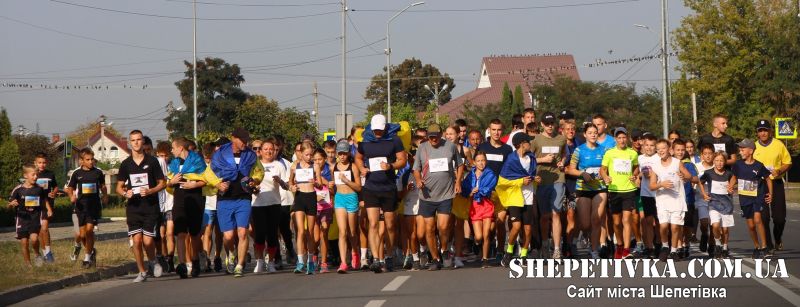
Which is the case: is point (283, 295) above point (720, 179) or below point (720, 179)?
below

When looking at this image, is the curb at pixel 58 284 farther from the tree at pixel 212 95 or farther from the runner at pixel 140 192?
the tree at pixel 212 95

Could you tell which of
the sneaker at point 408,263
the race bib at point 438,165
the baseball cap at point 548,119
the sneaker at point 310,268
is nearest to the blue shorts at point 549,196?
the baseball cap at point 548,119

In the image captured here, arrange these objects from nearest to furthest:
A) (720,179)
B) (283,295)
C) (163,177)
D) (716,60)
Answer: (283,295) → (163,177) → (720,179) → (716,60)

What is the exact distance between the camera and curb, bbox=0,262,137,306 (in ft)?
46.2

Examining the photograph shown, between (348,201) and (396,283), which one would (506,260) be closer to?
(348,201)

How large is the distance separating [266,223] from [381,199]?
174 centimetres

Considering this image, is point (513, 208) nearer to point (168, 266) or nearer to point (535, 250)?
point (535, 250)

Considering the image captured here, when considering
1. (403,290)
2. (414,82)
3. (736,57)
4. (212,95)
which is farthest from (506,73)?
(403,290)

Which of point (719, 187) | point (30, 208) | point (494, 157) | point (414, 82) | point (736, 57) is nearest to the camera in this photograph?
point (494, 157)

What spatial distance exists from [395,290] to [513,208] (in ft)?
11.3

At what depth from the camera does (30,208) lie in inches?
743

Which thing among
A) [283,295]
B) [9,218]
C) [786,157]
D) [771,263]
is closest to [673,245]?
[771,263]

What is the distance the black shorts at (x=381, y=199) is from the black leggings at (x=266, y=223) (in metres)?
1.52

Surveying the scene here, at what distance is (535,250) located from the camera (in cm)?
1998
